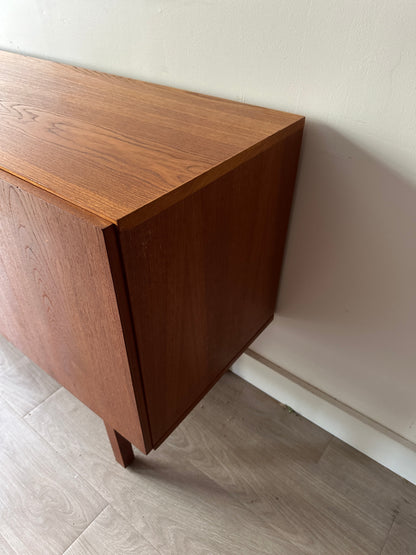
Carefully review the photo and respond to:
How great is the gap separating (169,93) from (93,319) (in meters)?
0.46

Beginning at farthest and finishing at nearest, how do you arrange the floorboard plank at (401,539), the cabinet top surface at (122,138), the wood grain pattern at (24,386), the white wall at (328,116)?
the wood grain pattern at (24,386) < the floorboard plank at (401,539) < the white wall at (328,116) < the cabinet top surface at (122,138)

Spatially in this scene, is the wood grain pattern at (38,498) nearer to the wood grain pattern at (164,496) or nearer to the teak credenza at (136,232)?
the wood grain pattern at (164,496)

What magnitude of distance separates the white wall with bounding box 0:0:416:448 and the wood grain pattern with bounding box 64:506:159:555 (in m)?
0.52

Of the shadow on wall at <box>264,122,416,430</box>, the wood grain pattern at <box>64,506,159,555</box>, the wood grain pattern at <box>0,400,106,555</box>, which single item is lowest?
the wood grain pattern at <box>0,400,106,555</box>

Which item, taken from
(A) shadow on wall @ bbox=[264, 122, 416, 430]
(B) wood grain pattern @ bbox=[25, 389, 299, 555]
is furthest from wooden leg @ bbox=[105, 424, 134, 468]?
(A) shadow on wall @ bbox=[264, 122, 416, 430]

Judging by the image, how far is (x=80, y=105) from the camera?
0.70 metres

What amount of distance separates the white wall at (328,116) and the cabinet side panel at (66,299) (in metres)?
0.43

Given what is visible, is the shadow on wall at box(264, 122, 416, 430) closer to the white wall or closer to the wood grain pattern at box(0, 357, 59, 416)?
the white wall

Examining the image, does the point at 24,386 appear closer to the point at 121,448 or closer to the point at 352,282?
the point at 121,448

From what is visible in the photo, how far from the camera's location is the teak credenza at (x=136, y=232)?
0.47 meters

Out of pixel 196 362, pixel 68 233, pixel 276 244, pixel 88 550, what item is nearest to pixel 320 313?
A: pixel 276 244

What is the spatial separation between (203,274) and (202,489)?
583 mm

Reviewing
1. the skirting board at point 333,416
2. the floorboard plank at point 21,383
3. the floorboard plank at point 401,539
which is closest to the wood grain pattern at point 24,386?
the floorboard plank at point 21,383

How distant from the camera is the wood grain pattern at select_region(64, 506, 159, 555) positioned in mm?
825
